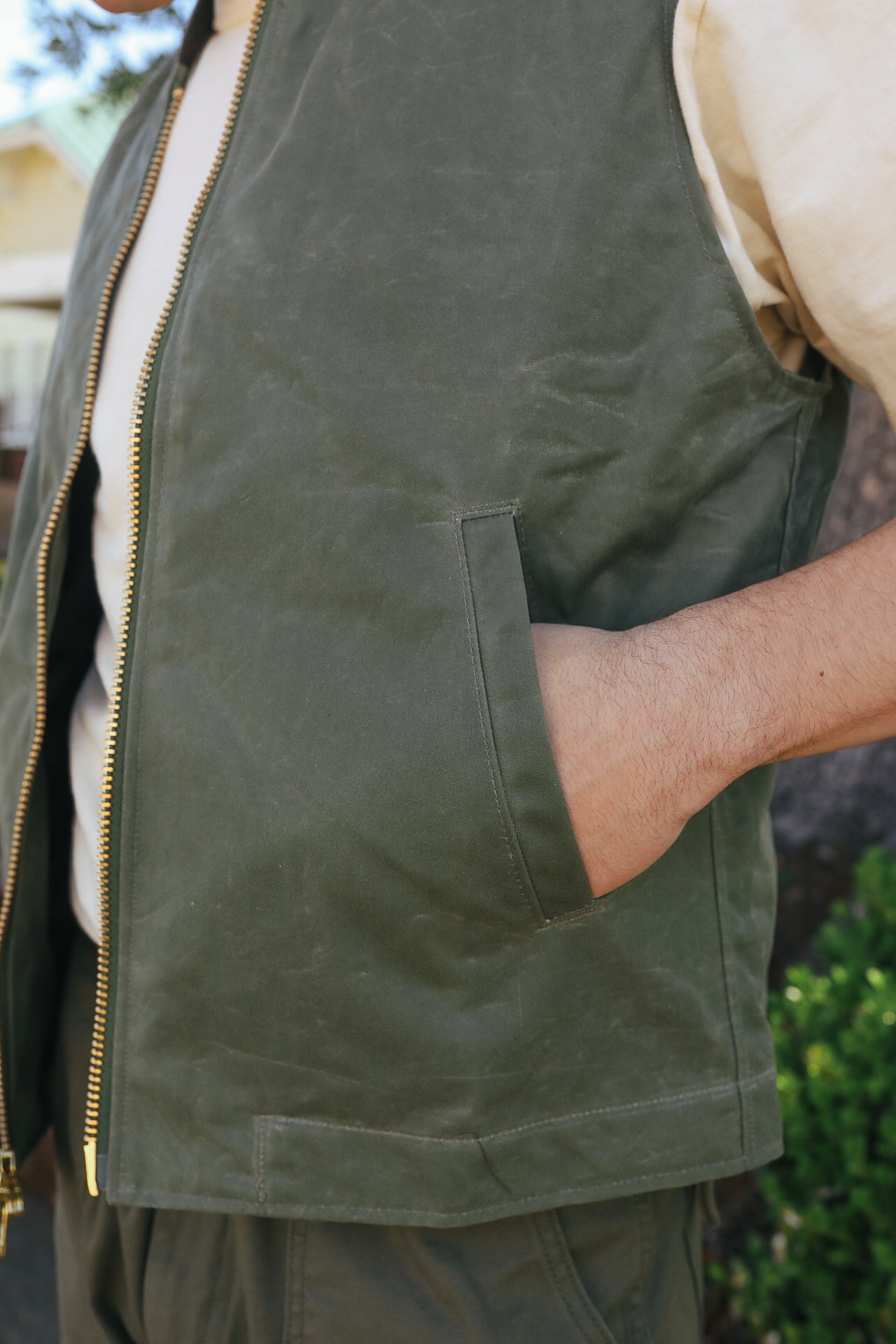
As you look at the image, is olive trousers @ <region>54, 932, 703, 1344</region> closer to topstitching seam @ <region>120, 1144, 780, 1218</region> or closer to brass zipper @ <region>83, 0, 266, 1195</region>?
topstitching seam @ <region>120, 1144, 780, 1218</region>

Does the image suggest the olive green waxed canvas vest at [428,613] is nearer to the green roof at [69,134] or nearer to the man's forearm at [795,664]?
the man's forearm at [795,664]

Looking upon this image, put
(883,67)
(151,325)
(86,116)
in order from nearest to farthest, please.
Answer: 1. (883,67)
2. (151,325)
3. (86,116)

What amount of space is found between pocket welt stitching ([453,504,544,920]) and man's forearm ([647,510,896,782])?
17 cm

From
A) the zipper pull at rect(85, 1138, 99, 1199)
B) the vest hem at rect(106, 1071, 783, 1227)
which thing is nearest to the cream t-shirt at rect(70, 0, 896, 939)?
the vest hem at rect(106, 1071, 783, 1227)

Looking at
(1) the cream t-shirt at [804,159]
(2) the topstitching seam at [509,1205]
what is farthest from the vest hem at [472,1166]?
(1) the cream t-shirt at [804,159]

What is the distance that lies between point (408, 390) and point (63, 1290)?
4.44 feet

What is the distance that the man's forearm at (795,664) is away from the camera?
1.01 meters

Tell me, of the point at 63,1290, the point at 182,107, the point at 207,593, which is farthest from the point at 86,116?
the point at 63,1290

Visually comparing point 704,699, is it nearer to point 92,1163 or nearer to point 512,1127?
point 512,1127

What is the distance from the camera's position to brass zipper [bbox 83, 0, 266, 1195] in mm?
1218

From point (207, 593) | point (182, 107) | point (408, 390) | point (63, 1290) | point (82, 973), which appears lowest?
point (63, 1290)

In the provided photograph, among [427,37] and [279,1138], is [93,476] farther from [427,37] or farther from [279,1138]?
[279,1138]

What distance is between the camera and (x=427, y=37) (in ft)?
3.79

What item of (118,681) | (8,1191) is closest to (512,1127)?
(118,681)
